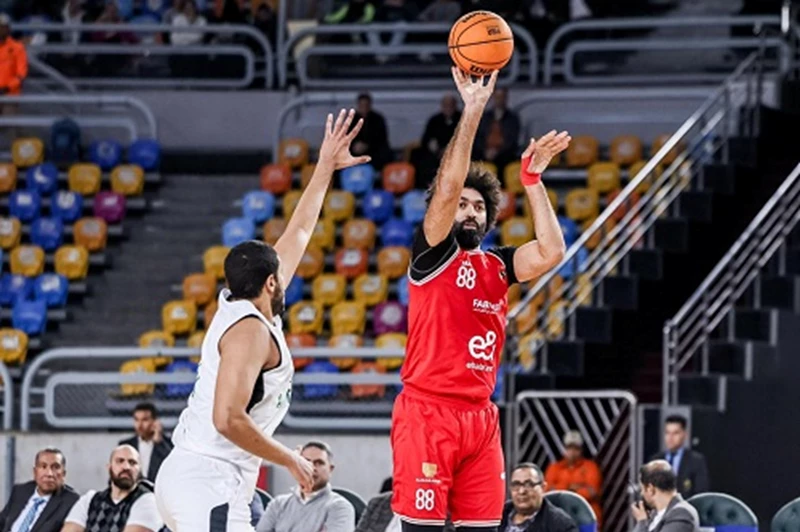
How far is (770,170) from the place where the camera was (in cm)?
1958

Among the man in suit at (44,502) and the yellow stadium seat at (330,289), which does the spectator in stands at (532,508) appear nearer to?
the man in suit at (44,502)

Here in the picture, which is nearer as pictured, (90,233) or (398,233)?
(398,233)

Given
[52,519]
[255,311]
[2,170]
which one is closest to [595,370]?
[52,519]

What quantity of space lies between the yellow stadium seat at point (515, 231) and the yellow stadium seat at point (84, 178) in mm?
5064

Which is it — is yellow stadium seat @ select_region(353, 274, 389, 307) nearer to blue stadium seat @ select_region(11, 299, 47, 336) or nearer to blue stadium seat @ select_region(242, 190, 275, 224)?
blue stadium seat @ select_region(242, 190, 275, 224)

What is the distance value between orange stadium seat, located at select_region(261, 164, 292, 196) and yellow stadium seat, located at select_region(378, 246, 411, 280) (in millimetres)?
1977

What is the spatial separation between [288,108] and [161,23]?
10.6 feet

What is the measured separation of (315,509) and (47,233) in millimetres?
8861

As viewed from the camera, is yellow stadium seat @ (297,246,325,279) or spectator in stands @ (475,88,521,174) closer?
yellow stadium seat @ (297,246,325,279)

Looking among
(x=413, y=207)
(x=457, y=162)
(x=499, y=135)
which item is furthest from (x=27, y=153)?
(x=457, y=162)

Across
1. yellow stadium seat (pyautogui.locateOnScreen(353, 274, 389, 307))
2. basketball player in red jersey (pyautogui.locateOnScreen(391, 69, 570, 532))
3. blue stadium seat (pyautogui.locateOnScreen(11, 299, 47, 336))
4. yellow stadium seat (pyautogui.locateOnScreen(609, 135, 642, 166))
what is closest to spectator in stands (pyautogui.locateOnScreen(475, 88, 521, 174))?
yellow stadium seat (pyautogui.locateOnScreen(609, 135, 642, 166))

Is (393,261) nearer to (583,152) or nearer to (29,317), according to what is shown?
(583,152)

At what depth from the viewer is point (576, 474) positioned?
1588 centimetres

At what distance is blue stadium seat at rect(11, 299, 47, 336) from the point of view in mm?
19844
